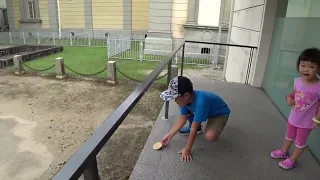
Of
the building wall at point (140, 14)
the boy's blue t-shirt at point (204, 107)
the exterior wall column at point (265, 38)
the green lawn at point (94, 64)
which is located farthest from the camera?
the building wall at point (140, 14)

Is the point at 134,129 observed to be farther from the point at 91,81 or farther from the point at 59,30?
the point at 59,30

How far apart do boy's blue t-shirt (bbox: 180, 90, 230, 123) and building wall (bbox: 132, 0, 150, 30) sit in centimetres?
1534

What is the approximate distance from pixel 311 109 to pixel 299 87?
207mm

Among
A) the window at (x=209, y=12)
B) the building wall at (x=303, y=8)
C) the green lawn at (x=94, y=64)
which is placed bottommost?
the green lawn at (x=94, y=64)

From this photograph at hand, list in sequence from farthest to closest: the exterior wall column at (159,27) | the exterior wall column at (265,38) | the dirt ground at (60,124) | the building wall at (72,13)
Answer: the building wall at (72,13) → the exterior wall column at (159,27) → the exterior wall column at (265,38) → the dirt ground at (60,124)

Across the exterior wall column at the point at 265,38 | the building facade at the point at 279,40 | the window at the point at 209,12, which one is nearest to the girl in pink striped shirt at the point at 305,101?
the building facade at the point at 279,40

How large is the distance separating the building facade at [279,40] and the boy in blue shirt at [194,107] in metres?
1.02

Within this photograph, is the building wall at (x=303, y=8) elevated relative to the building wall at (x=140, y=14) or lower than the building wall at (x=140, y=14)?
lower

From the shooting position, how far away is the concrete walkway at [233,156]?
2268 millimetres

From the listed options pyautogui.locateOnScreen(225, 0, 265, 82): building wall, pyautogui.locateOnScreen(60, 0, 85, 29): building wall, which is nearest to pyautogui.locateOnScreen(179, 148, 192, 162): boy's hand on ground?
pyautogui.locateOnScreen(225, 0, 265, 82): building wall

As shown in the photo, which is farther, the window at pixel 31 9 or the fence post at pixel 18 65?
the window at pixel 31 9

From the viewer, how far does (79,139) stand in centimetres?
439

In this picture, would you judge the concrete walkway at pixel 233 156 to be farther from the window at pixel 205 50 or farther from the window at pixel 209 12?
the window at pixel 209 12

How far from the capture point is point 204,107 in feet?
7.68
